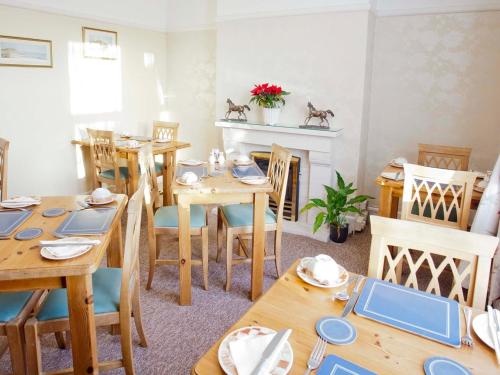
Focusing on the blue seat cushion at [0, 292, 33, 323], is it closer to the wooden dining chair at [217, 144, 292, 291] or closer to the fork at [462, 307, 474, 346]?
the wooden dining chair at [217, 144, 292, 291]

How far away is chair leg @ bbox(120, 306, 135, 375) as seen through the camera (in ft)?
5.87

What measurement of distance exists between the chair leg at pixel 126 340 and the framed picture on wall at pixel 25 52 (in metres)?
3.05

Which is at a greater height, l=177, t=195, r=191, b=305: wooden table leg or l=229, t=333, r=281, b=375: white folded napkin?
l=229, t=333, r=281, b=375: white folded napkin

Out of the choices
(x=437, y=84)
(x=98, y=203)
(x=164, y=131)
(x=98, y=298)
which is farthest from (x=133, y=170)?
(x=437, y=84)

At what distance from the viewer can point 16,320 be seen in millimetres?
1672

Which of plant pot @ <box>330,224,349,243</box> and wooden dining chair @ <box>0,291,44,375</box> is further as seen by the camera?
plant pot @ <box>330,224,349,243</box>

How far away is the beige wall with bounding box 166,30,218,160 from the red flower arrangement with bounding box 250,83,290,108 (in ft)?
4.11

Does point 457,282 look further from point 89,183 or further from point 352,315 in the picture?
point 89,183

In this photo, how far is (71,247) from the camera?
5.28ft

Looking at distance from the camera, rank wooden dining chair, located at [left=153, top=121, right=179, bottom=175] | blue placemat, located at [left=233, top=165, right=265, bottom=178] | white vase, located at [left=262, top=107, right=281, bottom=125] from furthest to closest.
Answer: wooden dining chair, located at [left=153, top=121, right=179, bottom=175] < white vase, located at [left=262, top=107, right=281, bottom=125] < blue placemat, located at [left=233, top=165, right=265, bottom=178]

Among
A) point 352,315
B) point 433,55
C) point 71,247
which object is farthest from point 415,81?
point 71,247

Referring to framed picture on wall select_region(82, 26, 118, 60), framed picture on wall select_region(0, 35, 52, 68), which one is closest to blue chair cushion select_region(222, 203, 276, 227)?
framed picture on wall select_region(0, 35, 52, 68)

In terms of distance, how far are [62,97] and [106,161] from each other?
0.88m

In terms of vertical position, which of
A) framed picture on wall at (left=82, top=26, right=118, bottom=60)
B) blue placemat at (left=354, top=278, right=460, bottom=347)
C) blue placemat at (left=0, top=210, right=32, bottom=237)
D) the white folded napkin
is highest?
framed picture on wall at (left=82, top=26, right=118, bottom=60)
